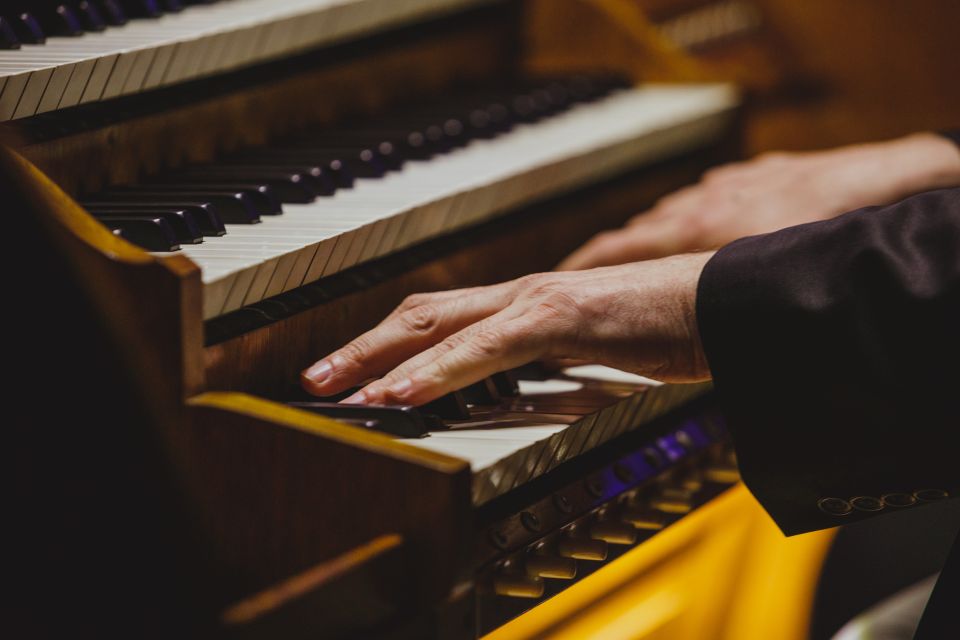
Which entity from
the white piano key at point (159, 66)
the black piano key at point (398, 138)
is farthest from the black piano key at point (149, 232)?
the black piano key at point (398, 138)

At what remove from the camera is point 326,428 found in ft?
2.81

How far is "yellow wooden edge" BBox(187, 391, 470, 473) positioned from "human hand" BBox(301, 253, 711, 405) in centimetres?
8

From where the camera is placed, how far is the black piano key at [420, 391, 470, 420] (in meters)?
1.00

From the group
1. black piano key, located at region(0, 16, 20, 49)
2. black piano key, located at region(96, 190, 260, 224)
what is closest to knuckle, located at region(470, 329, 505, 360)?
black piano key, located at region(96, 190, 260, 224)

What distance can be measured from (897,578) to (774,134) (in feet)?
3.21

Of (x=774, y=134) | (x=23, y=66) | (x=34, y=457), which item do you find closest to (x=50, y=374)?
(x=34, y=457)

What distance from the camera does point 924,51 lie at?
7.84 feet

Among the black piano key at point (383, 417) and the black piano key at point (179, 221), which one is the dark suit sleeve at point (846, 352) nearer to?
the black piano key at point (383, 417)

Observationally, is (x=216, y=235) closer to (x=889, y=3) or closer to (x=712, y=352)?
(x=712, y=352)

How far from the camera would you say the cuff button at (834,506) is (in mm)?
1008

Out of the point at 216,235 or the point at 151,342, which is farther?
the point at 216,235

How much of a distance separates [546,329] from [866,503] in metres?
0.31

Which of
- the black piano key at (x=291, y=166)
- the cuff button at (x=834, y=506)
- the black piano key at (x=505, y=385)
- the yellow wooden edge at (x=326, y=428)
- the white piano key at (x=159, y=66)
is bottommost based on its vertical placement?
the cuff button at (x=834, y=506)

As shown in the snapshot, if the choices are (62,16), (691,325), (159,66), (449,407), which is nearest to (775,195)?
(691,325)
